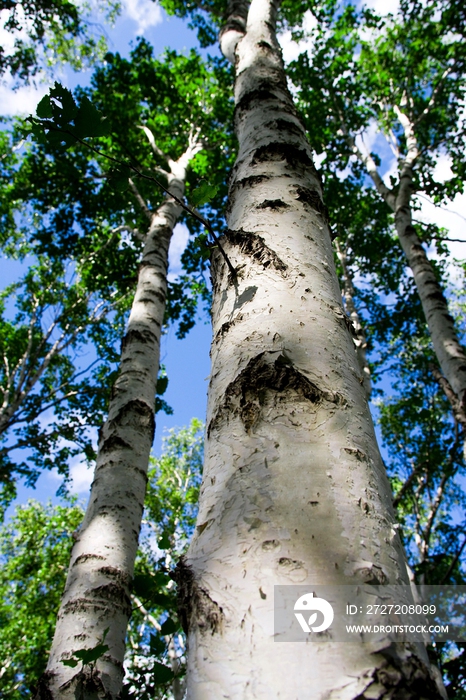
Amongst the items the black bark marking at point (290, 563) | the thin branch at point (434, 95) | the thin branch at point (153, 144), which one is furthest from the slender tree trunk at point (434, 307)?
the thin branch at point (153, 144)

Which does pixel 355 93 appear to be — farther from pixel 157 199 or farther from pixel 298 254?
pixel 298 254

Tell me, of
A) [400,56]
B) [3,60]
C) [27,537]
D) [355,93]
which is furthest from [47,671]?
[27,537]

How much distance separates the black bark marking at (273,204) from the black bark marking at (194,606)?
0.88 metres

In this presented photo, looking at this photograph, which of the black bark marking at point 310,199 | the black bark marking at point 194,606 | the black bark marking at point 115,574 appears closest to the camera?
the black bark marking at point 194,606

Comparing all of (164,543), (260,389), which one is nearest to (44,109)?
(260,389)

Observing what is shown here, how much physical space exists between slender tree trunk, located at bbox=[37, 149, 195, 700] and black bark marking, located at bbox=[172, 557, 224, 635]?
0.51 meters

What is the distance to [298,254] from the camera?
0.99 meters

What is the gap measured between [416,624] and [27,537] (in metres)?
15.6

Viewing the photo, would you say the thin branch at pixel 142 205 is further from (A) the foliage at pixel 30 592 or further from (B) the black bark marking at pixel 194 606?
(A) the foliage at pixel 30 592

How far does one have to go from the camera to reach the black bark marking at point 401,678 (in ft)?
1.34

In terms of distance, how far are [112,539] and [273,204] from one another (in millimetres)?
1721

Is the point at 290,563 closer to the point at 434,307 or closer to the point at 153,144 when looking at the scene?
the point at 434,307

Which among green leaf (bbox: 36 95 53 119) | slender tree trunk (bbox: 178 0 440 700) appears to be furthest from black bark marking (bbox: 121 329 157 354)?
green leaf (bbox: 36 95 53 119)

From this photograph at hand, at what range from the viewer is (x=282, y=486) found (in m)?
0.60
